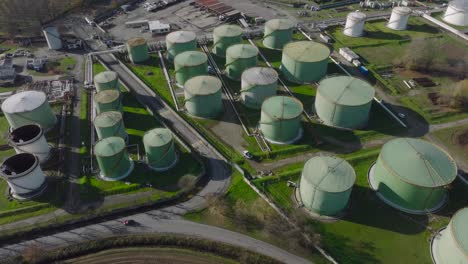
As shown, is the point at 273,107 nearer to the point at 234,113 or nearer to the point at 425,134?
the point at 234,113

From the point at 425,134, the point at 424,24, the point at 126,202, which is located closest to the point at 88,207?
the point at 126,202

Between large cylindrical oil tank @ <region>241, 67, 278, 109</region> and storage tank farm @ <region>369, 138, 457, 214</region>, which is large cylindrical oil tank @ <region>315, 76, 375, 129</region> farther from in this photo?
storage tank farm @ <region>369, 138, 457, 214</region>

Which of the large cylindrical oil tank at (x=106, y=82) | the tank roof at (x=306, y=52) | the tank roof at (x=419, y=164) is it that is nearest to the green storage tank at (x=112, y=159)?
the large cylindrical oil tank at (x=106, y=82)

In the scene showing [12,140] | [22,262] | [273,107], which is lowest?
[22,262]

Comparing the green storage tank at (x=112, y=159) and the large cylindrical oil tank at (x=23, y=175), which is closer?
the large cylindrical oil tank at (x=23, y=175)

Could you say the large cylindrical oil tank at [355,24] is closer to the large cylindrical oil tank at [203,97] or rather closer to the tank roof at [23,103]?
the large cylindrical oil tank at [203,97]

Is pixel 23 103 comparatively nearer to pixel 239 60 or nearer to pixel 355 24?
pixel 239 60

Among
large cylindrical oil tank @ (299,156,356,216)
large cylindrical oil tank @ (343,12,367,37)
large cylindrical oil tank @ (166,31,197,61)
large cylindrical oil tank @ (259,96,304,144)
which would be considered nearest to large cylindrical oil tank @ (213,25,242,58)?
large cylindrical oil tank @ (166,31,197,61)
